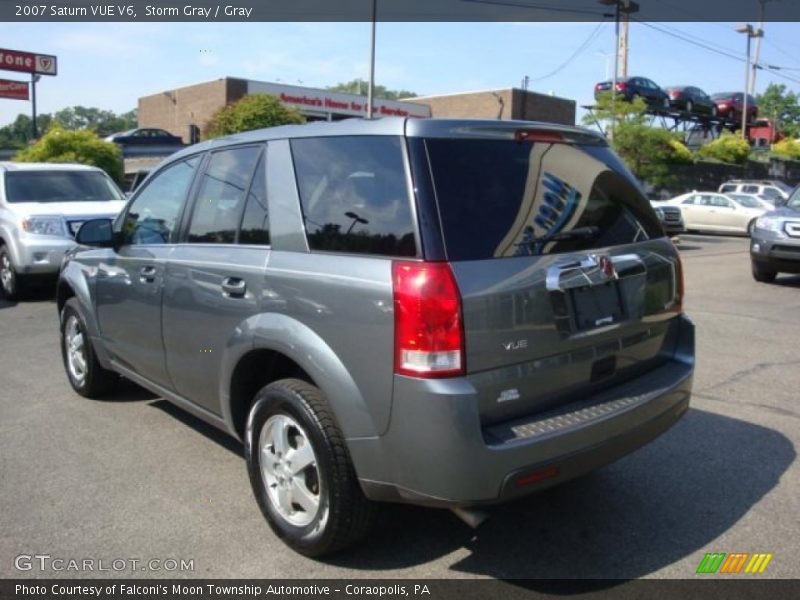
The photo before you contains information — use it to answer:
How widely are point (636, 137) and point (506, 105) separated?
19.0 m

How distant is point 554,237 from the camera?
3.14 m

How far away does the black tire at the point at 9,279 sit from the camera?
9.85m

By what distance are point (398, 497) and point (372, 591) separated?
0.46 m

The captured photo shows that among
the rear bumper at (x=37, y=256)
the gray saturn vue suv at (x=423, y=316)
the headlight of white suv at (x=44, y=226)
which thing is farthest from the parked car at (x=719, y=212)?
the gray saturn vue suv at (x=423, y=316)

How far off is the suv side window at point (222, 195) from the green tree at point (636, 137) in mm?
23789

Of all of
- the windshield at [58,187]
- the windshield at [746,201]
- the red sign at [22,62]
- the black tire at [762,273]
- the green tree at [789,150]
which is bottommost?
the black tire at [762,273]

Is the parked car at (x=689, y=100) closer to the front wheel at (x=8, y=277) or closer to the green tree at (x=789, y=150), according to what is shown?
the green tree at (x=789, y=150)

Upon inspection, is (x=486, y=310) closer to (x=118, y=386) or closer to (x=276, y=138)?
(x=276, y=138)

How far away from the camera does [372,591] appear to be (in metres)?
3.01

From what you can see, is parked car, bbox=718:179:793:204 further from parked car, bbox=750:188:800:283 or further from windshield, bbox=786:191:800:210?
parked car, bbox=750:188:800:283

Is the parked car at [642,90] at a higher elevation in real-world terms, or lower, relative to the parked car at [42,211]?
higher

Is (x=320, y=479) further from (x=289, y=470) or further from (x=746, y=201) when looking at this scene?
(x=746, y=201)
